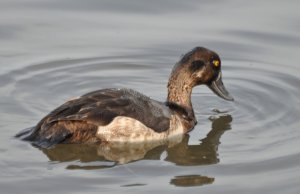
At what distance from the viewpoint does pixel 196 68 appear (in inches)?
463

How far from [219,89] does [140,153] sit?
210 centimetres

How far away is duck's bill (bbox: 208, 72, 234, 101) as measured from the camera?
12084mm

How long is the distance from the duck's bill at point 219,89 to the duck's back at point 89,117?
4.69 ft

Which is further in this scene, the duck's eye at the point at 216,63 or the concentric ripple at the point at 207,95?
the duck's eye at the point at 216,63

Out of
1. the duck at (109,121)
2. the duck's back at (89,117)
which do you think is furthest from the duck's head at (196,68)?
the duck's back at (89,117)

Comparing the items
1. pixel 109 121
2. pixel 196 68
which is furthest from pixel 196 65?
pixel 109 121

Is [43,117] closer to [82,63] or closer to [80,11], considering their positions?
[82,63]

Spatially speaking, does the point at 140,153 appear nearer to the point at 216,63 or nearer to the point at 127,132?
the point at 127,132

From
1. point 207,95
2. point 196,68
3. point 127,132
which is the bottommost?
point 127,132

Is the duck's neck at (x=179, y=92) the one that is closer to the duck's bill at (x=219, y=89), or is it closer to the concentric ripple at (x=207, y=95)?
the concentric ripple at (x=207, y=95)

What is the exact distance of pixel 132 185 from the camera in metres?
9.25

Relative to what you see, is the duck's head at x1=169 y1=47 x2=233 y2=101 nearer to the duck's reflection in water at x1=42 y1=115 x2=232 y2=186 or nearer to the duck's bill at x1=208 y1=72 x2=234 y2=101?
the duck's bill at x1=208 y1=72 x2=234 y2=101

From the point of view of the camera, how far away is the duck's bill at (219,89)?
1208cm

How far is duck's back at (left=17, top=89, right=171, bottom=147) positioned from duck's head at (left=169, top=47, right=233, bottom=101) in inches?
36.5
